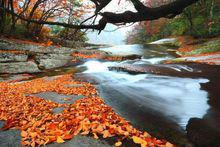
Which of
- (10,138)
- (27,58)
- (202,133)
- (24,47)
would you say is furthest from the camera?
(24,47)

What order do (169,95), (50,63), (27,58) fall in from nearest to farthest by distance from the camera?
1. (169,95)
2. (27,58)
3. (50,63)

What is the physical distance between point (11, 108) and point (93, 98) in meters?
2.87

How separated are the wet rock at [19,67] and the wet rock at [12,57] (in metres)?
0.50

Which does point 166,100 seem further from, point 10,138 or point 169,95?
point 10,138

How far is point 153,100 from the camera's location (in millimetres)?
7699

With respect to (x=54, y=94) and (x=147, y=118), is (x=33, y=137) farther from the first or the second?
(x=54, y=94)

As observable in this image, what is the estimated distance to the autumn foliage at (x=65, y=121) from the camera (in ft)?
15.7

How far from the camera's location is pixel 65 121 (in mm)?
5707

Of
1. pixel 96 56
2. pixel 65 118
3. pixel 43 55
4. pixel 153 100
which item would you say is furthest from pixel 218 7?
pixel 65 118

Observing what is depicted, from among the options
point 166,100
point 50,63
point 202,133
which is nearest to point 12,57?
point 50,63

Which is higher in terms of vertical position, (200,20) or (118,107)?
(200,20)

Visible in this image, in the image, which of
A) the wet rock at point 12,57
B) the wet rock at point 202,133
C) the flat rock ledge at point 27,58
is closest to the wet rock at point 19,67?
the flat rock ledge at point 27,58

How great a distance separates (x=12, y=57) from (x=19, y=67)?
4.24 ft

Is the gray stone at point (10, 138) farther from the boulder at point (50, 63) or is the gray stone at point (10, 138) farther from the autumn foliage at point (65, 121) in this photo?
the boulder at point (50, 63)
